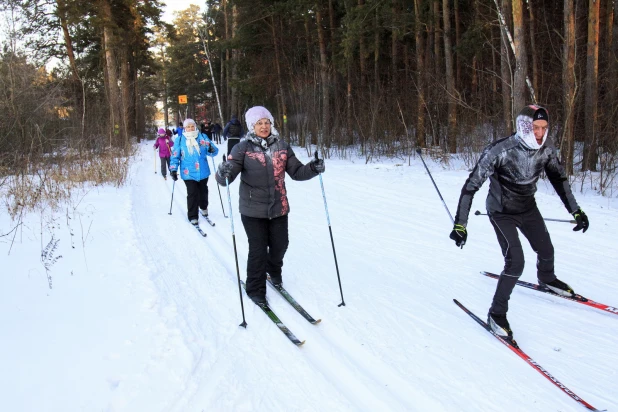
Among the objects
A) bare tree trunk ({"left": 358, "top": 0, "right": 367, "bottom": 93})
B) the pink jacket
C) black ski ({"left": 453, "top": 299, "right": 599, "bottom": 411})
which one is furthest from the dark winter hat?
bare tree trunk ({"left": 358, "top": 0, "right": 367, "bottom": 93})

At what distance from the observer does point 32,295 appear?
13.5 ft

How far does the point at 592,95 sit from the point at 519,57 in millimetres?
2487

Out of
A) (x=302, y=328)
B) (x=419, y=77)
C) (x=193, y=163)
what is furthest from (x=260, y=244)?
(x=419, y=77)

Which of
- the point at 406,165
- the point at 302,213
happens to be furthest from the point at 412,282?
the point at 406,165

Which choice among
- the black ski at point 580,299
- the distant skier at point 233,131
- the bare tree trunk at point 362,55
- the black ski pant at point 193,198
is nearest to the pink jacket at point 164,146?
the distant skier at point 233,131

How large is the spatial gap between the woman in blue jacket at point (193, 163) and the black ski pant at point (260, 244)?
375 centimetres

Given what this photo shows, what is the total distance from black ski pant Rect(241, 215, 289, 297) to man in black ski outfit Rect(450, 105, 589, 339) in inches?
70.8

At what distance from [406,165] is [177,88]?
4308 centimetres

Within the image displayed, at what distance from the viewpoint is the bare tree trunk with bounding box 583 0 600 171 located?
1013 centimetres

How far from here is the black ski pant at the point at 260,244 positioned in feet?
14.2

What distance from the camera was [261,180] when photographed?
4242 mm

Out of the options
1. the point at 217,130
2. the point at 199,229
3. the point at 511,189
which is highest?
the point at 217,130

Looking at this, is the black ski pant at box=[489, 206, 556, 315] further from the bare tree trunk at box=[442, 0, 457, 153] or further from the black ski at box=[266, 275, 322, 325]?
the bare tree trunk at box=[442, 0, 457, 153]

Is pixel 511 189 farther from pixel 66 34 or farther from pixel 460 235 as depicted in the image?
pixel 66 34
